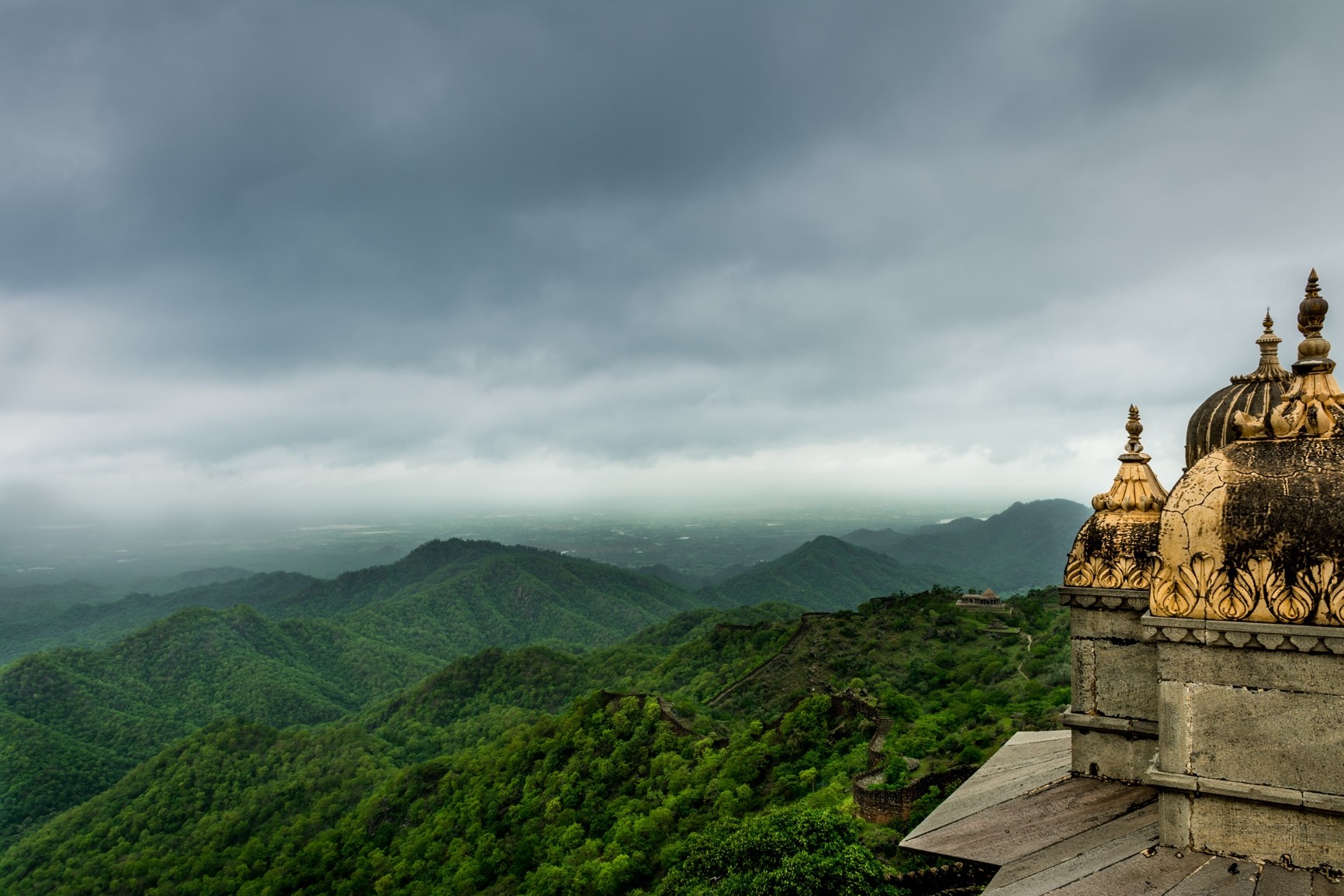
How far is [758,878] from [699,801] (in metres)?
20.1

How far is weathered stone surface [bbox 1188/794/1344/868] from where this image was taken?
611 cm

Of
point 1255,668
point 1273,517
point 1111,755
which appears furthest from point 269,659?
point 1273,517

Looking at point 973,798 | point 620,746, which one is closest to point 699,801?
point 620,746

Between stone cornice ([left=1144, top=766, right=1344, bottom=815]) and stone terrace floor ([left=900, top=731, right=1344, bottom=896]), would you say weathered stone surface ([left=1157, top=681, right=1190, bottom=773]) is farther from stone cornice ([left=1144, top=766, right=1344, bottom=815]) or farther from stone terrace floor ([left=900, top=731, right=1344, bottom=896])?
stone terrace floor ([left=900, top=731, right=1344, bottom=896])

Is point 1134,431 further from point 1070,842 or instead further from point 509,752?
point 509,752

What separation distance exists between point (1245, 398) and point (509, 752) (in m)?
49.8

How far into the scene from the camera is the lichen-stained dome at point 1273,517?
6219 millimetres

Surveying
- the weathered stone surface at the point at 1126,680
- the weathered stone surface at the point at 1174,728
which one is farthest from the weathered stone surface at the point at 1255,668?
the weathered stone surface at the point at 1126,680

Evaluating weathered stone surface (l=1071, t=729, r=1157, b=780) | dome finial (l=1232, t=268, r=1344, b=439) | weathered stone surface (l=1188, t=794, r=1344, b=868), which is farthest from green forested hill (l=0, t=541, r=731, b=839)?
dome finial (l=1232, t=268, r=1344, b=439)

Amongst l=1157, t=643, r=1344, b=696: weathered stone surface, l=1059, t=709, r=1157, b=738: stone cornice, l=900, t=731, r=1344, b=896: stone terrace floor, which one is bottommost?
l=900, t=731, r=1344, b=896: stone terrace floor

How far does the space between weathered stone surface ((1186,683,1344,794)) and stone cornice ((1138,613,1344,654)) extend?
0.43 m

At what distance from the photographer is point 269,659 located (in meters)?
123

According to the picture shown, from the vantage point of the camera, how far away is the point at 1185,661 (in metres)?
6.79

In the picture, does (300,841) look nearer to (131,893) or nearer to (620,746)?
(131,893)
